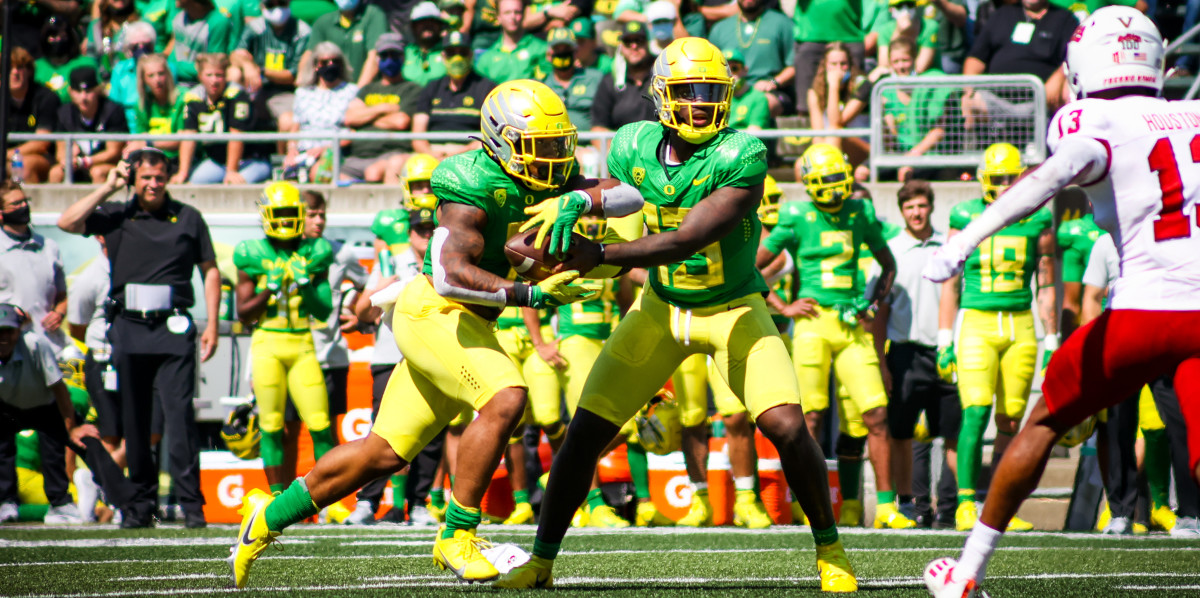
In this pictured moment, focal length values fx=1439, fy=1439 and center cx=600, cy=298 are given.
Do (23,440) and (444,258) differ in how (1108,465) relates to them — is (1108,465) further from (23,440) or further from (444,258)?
(23,440)

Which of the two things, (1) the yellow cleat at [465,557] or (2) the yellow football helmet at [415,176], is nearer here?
(1) the yellow cleat at [465,557]

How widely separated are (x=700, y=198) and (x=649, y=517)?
3.87 m

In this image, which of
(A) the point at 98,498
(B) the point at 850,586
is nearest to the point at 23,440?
(A) the point at 98,498

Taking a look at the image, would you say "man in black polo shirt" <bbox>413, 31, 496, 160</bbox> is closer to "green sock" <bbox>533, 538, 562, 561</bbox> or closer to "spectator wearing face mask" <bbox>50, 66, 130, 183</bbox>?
"spectator wearing face mask" <bbox>50, 66, 130, 183</bbox>

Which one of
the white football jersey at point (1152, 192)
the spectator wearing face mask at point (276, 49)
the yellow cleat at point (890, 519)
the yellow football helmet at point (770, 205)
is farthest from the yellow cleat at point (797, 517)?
the spectator wearing face mask at point (276, 49)

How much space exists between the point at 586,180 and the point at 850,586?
64.3 inches

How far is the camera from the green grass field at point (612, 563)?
4.81 meters

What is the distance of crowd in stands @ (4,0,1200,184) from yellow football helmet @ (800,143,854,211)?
178cm

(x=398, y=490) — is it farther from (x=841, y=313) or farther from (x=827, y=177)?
(x=827, y=177)

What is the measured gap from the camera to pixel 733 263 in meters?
5.09

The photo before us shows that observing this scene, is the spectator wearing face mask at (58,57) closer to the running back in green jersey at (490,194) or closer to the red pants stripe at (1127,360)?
the running back in green jersey at (490,194)

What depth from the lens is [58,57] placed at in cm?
1318

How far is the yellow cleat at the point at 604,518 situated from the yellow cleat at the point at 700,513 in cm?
38

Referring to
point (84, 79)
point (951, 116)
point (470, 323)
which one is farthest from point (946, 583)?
point (84, 79)
